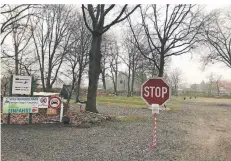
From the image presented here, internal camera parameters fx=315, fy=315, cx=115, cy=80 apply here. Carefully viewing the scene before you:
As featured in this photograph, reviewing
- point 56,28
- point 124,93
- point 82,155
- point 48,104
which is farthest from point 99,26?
point 124,93

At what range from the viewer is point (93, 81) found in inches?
696

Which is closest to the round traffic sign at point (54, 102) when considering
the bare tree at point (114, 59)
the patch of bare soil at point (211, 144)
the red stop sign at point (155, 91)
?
the patch of bare soil at point (211, 144)

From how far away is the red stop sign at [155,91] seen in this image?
9.20 meters

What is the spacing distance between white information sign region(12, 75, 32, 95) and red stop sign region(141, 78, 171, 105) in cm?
680

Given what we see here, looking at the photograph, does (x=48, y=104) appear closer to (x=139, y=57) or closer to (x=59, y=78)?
(x=59, y=78)

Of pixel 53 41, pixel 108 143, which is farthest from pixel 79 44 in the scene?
pixel 108 143

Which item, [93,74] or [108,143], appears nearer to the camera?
[108,143]

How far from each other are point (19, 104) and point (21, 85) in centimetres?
86

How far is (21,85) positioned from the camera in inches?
553

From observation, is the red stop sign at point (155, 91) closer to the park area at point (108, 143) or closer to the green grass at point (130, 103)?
the park area at point (108, 143)

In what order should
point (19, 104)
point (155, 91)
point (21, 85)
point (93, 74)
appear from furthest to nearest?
1. point (93, 74)
2. point (21, 85)
3. point (19, 104)
4. point (155, 91)

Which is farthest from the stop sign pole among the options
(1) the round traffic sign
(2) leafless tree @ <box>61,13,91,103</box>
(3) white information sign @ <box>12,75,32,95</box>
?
(2) leafless tree @ <box>61,13,91,103</box>

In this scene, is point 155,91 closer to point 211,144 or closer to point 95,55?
point 211,144

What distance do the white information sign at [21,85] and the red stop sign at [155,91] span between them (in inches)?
268
